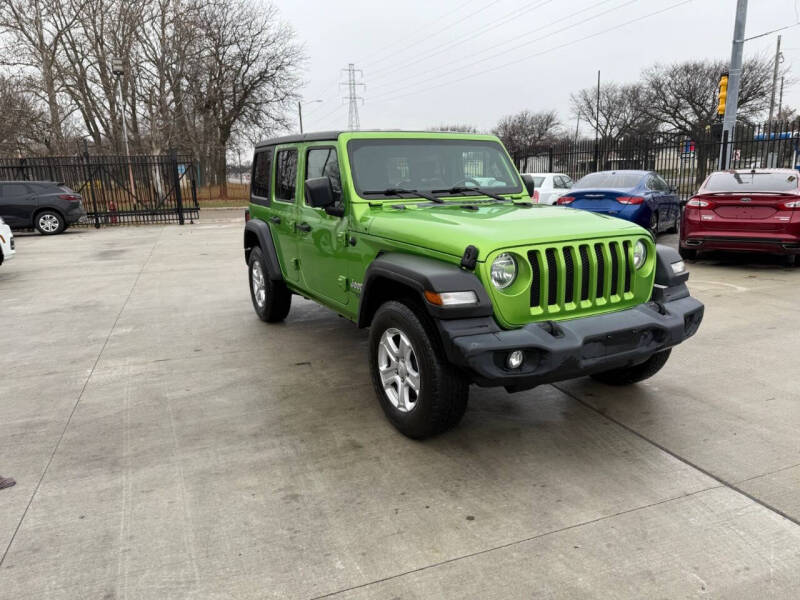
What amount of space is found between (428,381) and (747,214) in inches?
298

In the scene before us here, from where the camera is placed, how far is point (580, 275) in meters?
3.42

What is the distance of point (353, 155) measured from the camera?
14.8ft

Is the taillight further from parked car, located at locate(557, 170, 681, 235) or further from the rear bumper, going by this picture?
parked car, located at locate(557, 170, 681, 235)

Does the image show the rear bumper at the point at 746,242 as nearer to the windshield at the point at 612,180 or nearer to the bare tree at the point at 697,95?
the windshield at the point at 612,180

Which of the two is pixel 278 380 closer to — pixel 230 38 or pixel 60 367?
pixel 60 367

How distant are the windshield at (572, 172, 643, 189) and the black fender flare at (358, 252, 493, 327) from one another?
353 inches

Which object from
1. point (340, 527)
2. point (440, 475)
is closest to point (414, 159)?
point (440, 475)

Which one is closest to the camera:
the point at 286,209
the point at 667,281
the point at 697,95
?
the point at 667,281

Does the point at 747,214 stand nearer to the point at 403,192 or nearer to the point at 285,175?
the point at 403,192

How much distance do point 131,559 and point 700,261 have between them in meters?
9.92

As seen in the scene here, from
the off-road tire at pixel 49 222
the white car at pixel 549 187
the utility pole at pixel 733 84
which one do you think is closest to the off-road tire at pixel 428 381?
the white car at pixel 549 187

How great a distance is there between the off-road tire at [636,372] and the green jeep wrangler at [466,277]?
0.01 metres

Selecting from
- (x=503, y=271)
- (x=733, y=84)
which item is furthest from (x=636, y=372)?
(x=733, y=84)

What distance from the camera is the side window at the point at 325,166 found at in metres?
4.52
